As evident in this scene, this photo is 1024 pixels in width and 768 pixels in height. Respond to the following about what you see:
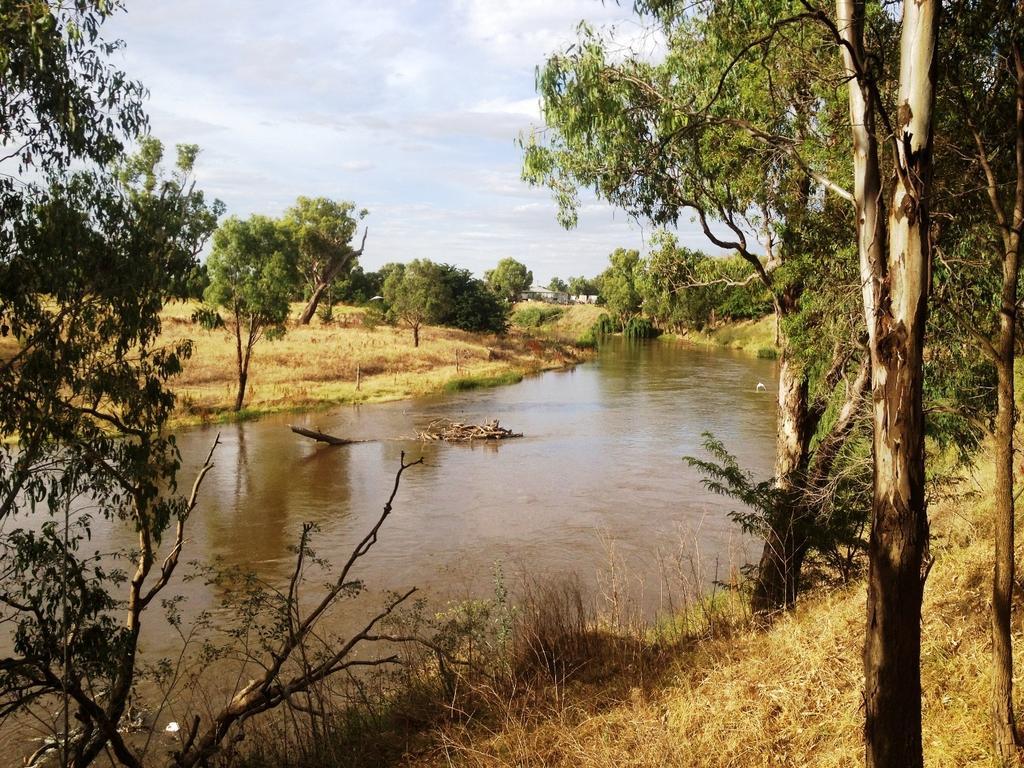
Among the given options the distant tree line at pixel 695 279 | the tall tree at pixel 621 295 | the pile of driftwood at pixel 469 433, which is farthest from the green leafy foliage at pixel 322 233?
the distant tree line at pixel 695 279

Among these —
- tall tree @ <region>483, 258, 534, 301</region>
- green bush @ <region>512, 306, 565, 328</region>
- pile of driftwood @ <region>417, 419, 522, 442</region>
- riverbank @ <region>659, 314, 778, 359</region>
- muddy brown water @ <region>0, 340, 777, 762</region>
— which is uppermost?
tall tree @ <region>483, 258, 534, 301</region>

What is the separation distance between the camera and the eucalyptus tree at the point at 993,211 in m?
4.23

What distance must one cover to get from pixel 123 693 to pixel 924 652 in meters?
6.12

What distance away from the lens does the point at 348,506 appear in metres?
17.6

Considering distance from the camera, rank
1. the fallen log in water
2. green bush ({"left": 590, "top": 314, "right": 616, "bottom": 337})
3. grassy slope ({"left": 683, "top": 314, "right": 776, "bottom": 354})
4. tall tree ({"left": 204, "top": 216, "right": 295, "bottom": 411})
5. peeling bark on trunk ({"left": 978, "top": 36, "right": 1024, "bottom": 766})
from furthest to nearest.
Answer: green bush ({"left": 590, "top": 314, "right": 616, "bottom": 337})
grassy slope ({"left": 683, "top": 314, "right": 776, "bottom": 354})
tall tree ({"left": 204, "top": 216, "right": 295, "bottom": 411})
the fallen log in water
peeling bark on trunk ({"left": 978, "top": 36, "right": 1024, "bottom": 766})

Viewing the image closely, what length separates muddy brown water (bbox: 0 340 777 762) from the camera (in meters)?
Answer: 13.0

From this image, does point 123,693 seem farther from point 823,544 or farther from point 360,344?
point 360,344

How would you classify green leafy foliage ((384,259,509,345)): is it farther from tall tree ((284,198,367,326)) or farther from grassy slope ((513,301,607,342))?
grassy slope ((513,301,607,342))

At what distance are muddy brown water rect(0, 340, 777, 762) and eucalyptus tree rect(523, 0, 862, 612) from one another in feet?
7.18

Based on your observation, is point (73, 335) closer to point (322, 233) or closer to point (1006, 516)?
point (1006, 516)

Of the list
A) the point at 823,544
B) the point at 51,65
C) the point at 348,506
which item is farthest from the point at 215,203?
the point at 823,544

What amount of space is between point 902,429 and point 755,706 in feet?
9.75

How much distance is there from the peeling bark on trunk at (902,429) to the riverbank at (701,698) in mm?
1475

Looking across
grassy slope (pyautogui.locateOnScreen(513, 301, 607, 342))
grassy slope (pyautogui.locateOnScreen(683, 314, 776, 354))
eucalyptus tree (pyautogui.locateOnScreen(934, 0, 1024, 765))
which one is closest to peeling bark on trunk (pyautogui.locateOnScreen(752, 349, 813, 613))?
eucalyptus tree (pyautogui.locateOnScreen(934, 0, 1024, 765))
